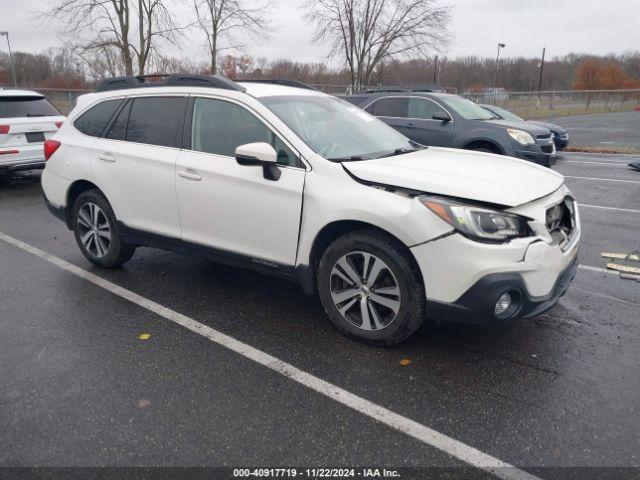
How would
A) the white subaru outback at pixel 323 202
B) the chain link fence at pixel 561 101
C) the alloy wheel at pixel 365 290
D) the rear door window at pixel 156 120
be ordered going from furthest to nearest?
the chain link fence at pixel 561 101 < the rear door window at pixel 156 120 < the alloy wheel at pixel 365 290 < the white subaru outback at pixel 323 202

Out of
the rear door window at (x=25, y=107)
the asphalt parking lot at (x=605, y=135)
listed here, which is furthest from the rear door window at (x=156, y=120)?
the asphalt parking lot at (x=605, y=135)

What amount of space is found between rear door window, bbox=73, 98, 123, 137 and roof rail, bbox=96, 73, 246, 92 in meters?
0.19

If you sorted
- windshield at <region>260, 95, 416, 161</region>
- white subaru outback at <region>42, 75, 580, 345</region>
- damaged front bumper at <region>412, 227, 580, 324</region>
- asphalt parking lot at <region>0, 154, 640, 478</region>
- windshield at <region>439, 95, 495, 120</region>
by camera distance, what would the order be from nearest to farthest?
asphalt parking lot at <region>0, 154, 640, 478</region> < damaged front bumper at <region>412, 227, 580, 324</region> < white subaru outback at <region>42, 75, 580, 345</region> < windshield at <region>260, 95, 416, 161</region> < windshield at <region>439, 95, 495, 120</region>

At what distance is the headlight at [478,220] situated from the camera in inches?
119

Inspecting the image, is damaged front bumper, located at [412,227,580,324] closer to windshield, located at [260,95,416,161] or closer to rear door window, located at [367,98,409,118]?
windshield, located at [260,95,416,161]

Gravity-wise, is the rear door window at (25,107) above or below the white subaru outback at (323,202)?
above

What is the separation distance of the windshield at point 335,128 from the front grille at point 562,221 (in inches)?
50.5

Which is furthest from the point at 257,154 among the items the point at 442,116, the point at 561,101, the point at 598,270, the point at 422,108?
the point at 561,101

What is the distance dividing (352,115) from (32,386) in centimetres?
314

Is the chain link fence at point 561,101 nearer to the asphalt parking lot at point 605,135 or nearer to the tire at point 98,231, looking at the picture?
the asphalt parking lot at point 605,135

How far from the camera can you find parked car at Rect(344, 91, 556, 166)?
31.1 ft

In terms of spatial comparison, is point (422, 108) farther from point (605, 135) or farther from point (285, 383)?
point (605, 135)

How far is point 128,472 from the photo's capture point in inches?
93.1

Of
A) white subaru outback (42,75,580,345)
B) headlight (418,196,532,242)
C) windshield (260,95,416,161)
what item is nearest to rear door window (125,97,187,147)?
white subaru outback (42,75,580,345)
